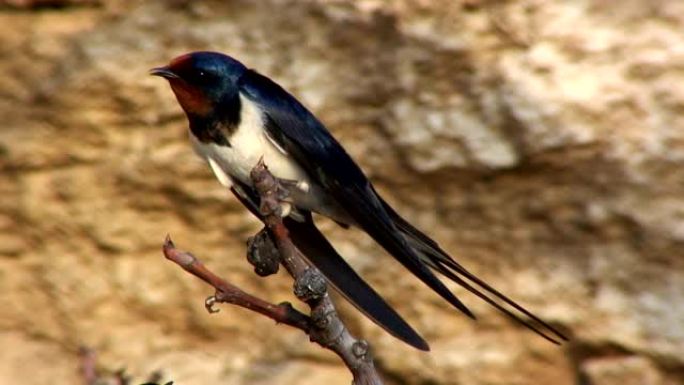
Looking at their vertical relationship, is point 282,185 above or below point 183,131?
below

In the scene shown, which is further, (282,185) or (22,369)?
(22,369)

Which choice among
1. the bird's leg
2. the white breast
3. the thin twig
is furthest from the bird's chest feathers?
the thin twig

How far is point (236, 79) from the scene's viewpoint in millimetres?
2137

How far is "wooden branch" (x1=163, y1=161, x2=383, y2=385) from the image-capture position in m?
1.48

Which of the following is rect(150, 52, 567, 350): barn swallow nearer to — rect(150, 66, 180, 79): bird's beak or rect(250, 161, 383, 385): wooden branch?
rect(150, 66, 180, 79): bird's beak

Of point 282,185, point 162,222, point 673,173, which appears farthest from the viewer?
point 162,222

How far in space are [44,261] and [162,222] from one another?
0.23 meters

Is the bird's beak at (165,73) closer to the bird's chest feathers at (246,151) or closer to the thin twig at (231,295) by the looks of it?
the bird's chest feathers at (246,151)

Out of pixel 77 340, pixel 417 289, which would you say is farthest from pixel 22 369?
pixel 417 289

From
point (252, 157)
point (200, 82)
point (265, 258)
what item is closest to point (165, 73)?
point (200, 82)

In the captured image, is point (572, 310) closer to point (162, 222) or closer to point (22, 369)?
point (162, 222)

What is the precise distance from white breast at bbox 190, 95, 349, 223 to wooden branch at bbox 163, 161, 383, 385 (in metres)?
0.40

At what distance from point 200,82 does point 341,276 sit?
317mm

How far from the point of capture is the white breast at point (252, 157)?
6.88 ft
